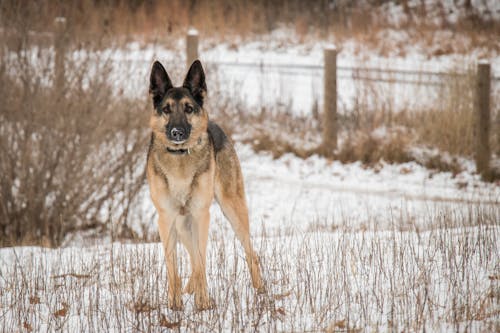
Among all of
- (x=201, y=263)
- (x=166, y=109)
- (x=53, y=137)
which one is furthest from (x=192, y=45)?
(x=201, y=263)

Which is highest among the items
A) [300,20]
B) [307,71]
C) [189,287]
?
[300,20]

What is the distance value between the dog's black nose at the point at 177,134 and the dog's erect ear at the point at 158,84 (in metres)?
0.35

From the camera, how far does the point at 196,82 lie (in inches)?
220

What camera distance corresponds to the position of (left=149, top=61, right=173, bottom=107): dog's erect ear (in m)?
5.49

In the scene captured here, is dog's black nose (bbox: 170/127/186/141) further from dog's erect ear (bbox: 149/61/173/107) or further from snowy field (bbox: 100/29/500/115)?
snowy field (bbox: 100/29/500/115)

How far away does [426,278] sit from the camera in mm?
5750

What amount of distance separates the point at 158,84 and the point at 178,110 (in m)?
0.33

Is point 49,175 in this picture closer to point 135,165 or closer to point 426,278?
point 135,165

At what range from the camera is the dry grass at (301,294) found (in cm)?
511

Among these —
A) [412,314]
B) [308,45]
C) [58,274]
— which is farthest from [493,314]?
[308,45]

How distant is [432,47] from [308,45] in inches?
144

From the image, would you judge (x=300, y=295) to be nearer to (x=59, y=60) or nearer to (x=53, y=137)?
(x=53, y=137)

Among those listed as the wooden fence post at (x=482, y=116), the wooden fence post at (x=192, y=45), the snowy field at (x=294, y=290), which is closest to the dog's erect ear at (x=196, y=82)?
the snowy field at (x=294, y=290)

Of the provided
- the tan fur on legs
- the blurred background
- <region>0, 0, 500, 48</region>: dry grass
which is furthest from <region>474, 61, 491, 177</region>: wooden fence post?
the tan fur on legs
